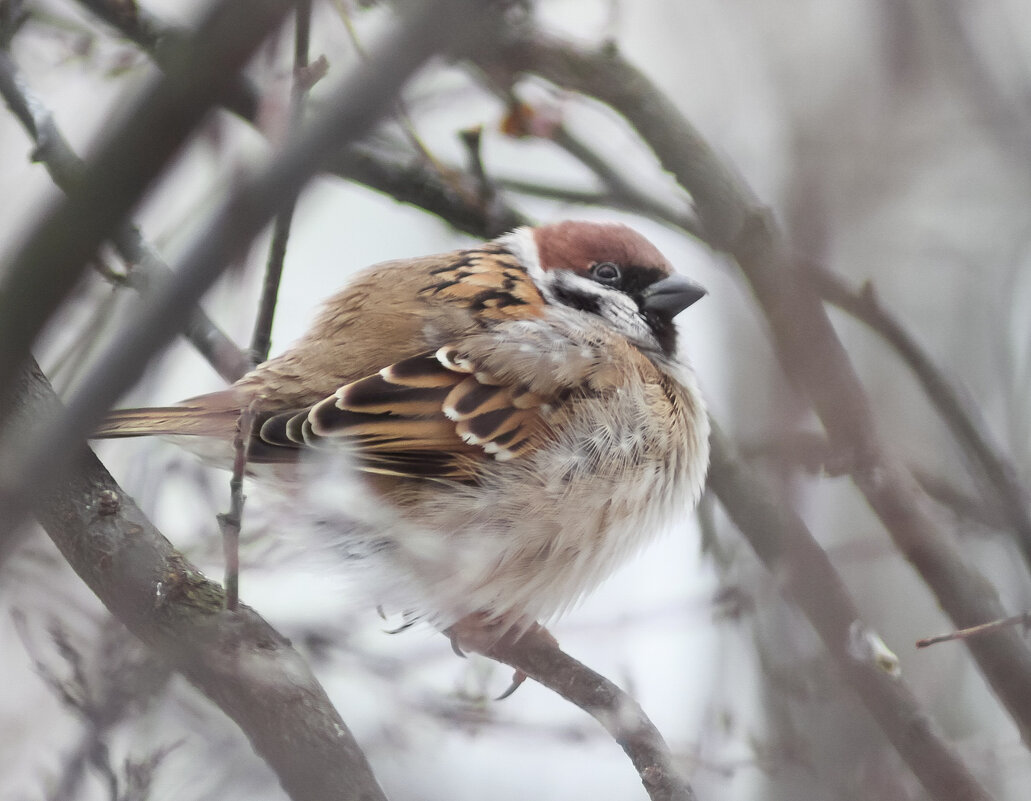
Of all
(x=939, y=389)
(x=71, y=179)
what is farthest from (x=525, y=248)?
(x=71, y=179)

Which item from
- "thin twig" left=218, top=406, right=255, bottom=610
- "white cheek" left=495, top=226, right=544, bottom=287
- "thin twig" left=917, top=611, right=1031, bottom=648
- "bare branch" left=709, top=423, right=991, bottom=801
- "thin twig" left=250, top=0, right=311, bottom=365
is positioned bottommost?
"bare branch" left=709, top=423, right=991, bottom=801

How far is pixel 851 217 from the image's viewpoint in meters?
5.25

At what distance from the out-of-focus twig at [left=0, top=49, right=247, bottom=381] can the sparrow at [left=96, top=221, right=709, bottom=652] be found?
26 centimetres

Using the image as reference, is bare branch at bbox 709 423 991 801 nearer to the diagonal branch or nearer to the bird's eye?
the bird's eye

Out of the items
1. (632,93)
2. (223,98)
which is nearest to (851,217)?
(632,93)

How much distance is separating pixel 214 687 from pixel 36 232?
52.1 inches

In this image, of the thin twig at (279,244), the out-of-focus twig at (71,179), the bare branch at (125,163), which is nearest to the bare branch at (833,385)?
the thin twig at (279,244)

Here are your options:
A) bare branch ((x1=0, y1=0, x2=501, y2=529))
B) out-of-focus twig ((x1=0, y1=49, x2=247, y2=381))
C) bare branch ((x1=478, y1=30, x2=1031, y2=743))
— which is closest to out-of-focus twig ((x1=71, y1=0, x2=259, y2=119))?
out-of-focus twig ((x1=0, y1=49, x2=247, y2=381))

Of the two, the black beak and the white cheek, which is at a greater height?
the white cheek

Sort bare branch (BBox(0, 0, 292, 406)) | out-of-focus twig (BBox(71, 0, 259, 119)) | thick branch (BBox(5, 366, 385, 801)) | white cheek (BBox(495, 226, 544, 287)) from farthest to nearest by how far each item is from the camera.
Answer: white cheek (BBox(495, 226, 544, 287)) → out-of-focus twig (BBox(71, 0, 259, 119)) → thick branch (BBox(5, 366, 385, 801)) → bare branch (BBox(0, 0, 292, 406))

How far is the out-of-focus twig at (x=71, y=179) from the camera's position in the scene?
307cm

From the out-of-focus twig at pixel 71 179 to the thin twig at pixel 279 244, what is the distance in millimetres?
115

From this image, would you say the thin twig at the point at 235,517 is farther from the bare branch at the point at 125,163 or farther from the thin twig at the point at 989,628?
the thin twig at the point at 989,628

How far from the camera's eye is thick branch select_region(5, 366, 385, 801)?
7.45 feet
